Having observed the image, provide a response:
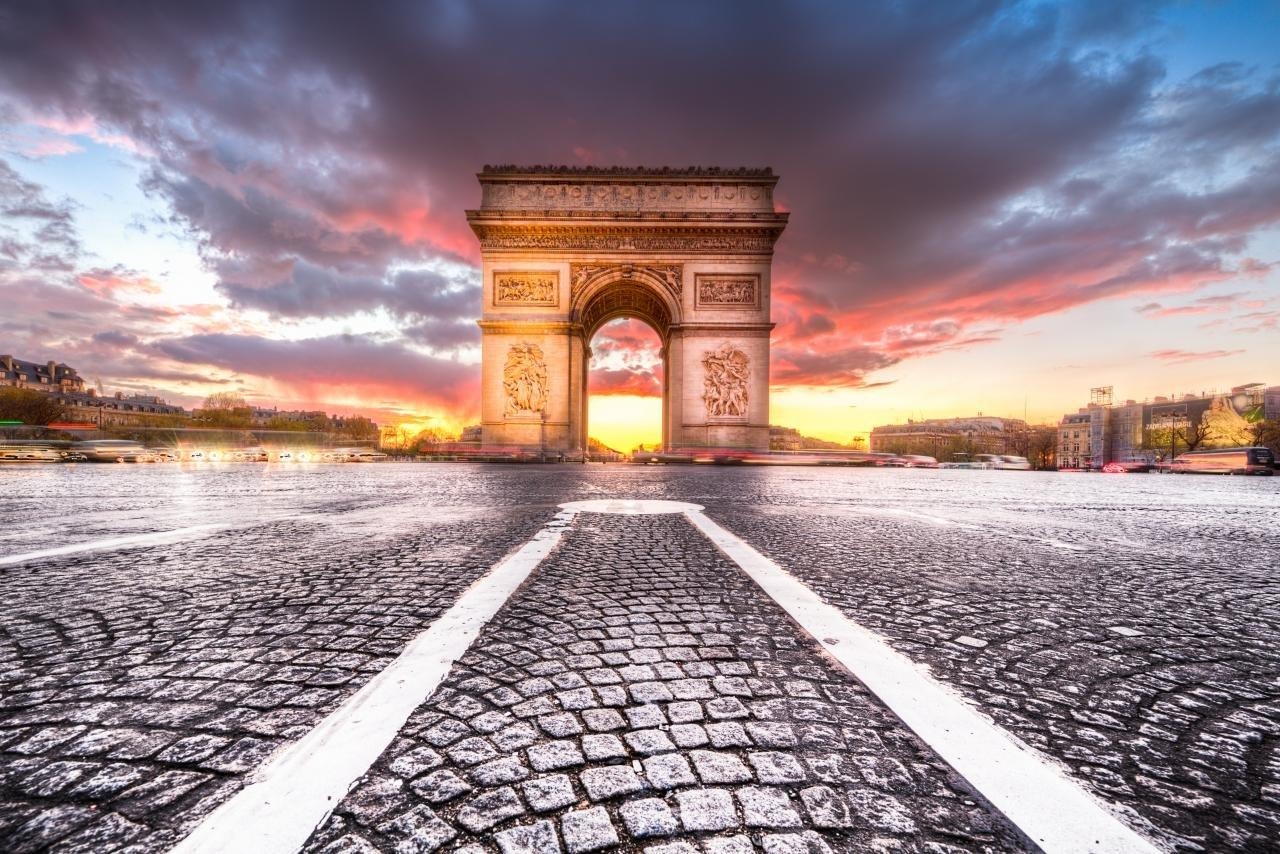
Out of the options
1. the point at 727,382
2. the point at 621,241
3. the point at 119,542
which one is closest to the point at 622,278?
the point at 621,241

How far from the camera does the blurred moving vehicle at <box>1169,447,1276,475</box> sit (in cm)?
2134

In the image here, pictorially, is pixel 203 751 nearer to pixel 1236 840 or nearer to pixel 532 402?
pixel 1236 840

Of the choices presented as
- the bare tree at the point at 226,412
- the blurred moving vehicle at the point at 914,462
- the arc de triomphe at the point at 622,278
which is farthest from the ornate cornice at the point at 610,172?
the bare tree at the point at 226,412

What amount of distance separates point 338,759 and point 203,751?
0.27 meters

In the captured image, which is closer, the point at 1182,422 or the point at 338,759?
the point at 338,759

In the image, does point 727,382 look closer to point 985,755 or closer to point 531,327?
point 531,327

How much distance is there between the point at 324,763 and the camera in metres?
0.79

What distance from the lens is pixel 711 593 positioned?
1896 millimetres

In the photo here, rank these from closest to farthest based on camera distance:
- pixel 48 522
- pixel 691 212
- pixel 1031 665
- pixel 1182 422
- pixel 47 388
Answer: pixel 1031 665, pixel 48 522, pixel 691 212, pixel 1182 422, pixel 47 388

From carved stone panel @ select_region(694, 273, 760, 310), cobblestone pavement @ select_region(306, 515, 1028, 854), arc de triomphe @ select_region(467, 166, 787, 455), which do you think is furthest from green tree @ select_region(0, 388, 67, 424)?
cobblestone pavement @ select_region(306, 515, 1028, 854)

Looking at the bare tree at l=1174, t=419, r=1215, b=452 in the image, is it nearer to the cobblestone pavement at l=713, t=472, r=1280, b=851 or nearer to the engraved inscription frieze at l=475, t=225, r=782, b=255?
the engraved inscription frieze at l=475, t=225, r=782, b=255

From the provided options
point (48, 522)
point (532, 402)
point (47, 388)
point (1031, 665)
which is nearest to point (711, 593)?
point (1031, 665)

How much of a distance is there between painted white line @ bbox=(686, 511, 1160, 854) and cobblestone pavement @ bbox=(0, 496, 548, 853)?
1.10 meters

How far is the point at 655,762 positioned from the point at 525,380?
2230 centimetres
